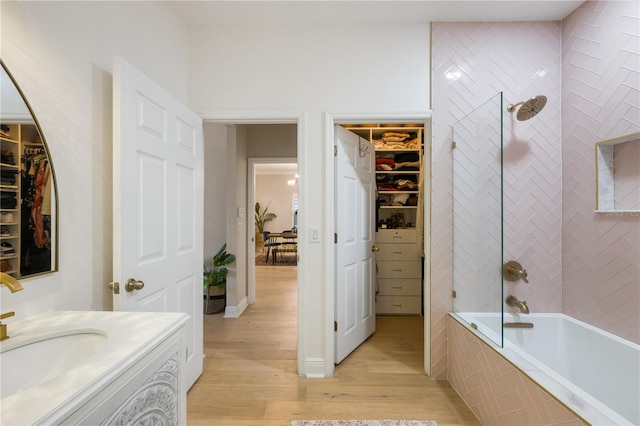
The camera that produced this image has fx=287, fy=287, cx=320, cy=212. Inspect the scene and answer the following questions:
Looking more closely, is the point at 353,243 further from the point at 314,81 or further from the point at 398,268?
the point at 314,81

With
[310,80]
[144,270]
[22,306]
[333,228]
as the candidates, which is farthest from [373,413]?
[310,80]

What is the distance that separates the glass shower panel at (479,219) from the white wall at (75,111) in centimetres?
210

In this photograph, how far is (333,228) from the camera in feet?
7.38

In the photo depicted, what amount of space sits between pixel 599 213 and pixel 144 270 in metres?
2.77

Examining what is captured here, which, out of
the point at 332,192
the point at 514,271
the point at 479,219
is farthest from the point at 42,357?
the point at 514,271

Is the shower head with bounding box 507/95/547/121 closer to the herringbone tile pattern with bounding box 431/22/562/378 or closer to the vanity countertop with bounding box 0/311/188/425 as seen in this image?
the herringbone tile pattern with bounding box 431/22/562/378

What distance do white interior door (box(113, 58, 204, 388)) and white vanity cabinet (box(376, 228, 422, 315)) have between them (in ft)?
7.22

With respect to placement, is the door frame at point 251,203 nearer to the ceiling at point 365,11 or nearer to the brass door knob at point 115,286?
the ceiling at point 365,11

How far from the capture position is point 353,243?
Result: 2605 millimetres

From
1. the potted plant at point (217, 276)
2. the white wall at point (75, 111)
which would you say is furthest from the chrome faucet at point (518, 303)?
the potted plant at point (217, 276)

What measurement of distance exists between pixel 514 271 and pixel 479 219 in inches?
22.0

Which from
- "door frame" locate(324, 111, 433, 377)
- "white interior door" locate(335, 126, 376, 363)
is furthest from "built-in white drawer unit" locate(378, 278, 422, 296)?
"door frame" locate(324, 111, 433, 377)

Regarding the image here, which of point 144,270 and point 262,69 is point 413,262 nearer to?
point 262,69

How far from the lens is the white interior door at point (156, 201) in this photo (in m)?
1.37
